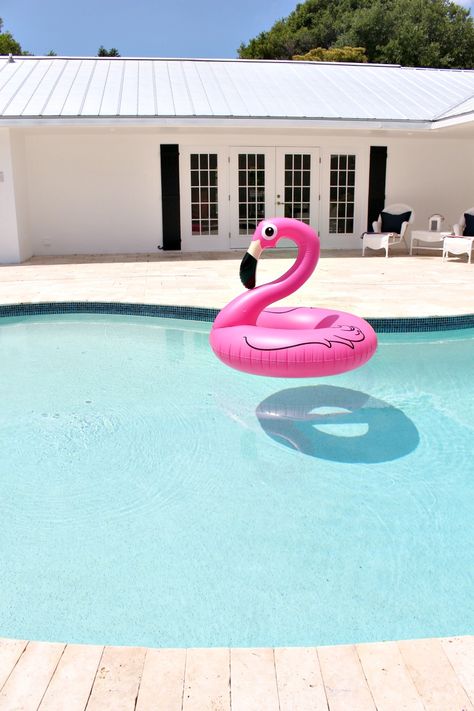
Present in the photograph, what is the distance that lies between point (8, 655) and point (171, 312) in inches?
218

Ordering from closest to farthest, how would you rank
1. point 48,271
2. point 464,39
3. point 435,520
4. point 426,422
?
1. point 435,520
2. point 426,422
3. point 48,271
4. point 464,39

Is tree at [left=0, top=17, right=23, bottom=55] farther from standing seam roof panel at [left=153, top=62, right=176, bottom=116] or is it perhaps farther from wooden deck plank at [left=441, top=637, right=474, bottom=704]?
wooden deck plank at [left=441, top=637, right=474, bottom=704]

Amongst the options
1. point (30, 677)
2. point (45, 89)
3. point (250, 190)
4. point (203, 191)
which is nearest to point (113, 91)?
point (45, 89)

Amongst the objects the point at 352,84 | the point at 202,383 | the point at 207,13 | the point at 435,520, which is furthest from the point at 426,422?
the point at 207,13

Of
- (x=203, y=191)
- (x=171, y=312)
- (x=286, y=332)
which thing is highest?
(x=203, y=191)

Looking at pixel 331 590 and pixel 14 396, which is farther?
pixel 14 396

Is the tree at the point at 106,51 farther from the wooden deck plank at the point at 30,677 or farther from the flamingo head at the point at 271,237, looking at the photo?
the wooden deck plank at the point at 30,677

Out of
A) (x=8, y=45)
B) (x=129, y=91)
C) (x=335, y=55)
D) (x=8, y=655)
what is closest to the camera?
(x=8, y=655)

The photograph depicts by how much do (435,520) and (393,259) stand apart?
28.5ft

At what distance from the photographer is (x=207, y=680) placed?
1824 mm

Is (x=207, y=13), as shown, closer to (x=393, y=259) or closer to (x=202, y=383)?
(x=393, y=259)

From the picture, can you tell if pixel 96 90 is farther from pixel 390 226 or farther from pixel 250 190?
pixel 390 226

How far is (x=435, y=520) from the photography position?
3318 millimetres

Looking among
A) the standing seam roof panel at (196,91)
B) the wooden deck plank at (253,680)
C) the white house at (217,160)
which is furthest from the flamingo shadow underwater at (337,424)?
the standing seam roof panel at (196,91)
